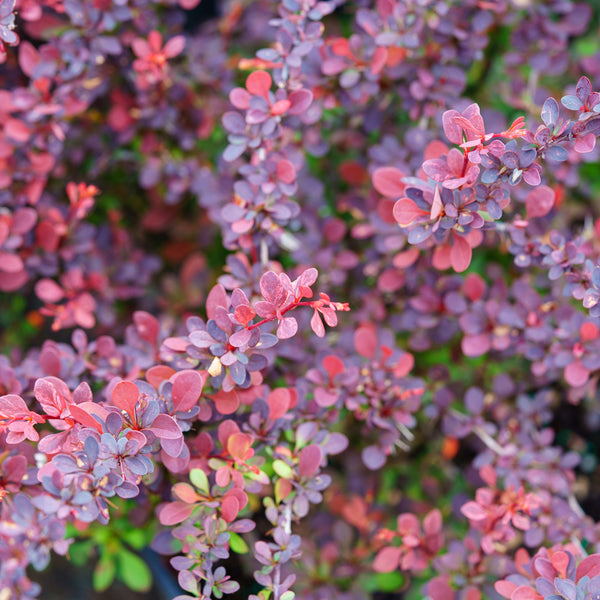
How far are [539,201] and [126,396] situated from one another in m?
0.75

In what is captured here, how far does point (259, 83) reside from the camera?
971 millimetres

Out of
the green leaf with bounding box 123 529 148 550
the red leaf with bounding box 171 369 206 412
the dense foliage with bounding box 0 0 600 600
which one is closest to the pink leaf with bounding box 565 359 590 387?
the dense foliage with bounding box 0 0 600 600

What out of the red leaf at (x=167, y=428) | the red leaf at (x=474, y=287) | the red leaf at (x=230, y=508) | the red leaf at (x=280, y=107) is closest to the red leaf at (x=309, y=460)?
the red leaf at (x=230, y=508)

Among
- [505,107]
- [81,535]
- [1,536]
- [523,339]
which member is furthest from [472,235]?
[81,535]

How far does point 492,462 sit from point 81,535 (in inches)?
33.2

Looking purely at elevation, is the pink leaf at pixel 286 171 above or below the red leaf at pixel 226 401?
above

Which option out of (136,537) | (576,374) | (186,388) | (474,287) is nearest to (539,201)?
(474,287)

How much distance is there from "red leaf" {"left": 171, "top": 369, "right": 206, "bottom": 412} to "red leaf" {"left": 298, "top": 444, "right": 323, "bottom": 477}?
0.66 feet

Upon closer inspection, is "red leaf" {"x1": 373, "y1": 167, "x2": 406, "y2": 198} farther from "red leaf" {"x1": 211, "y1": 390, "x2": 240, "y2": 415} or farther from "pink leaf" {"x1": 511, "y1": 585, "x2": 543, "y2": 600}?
"pink leaf" {"x1": 511, "y1": 585, "x2": 543, "y2": 600}

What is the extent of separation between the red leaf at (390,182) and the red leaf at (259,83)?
0.75 feet

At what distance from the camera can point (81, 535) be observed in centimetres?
123

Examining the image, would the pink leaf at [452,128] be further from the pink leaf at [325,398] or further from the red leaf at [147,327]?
the red leaf at [147,327]

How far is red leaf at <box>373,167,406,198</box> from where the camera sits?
39.1 inches

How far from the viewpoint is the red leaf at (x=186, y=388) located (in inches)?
32.7
